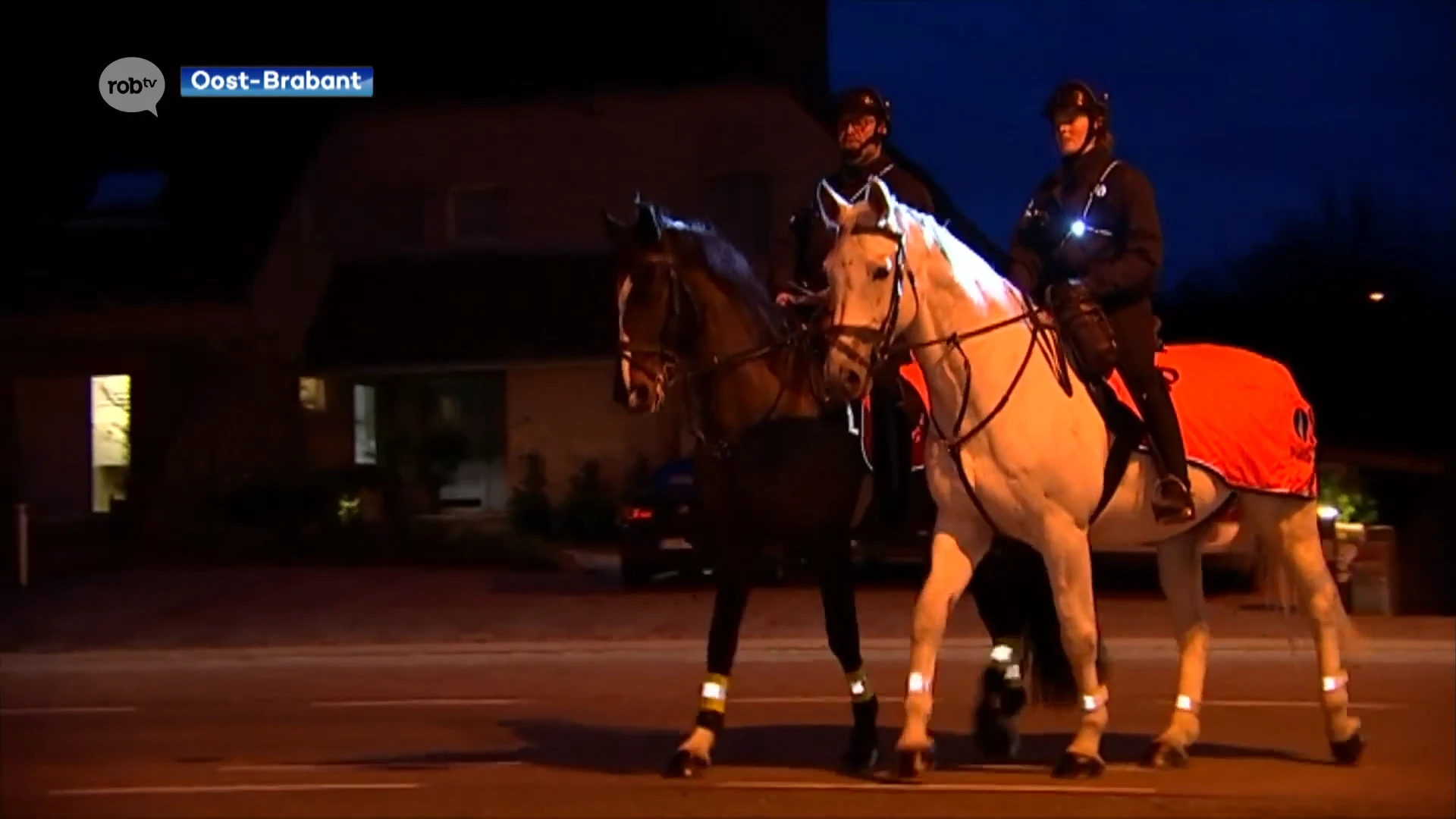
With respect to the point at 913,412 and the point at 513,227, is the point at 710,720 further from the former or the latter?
the point at 513,227

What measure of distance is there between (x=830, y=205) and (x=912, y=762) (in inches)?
100

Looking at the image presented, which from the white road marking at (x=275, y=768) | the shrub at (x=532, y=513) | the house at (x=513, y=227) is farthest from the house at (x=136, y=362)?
the white road marking at (x=275, y=768)

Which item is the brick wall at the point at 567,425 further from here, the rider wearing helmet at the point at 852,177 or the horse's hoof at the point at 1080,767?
the horse's hoof at the point at 1080,767

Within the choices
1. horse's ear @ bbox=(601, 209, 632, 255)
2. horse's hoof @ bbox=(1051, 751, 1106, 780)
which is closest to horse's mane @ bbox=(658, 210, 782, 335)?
horse's ear @ bbox=(601, 209, 632, 255)

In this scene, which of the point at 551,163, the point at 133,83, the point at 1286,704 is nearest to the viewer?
the point at 1286,704

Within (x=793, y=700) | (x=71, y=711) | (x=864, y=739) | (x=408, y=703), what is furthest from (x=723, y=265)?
(x=71, y=711)

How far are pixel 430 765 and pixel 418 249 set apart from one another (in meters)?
20.9

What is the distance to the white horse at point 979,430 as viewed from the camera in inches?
317

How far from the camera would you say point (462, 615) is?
59.4ft

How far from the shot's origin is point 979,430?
325 inches

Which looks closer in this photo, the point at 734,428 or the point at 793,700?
the point at 734,428

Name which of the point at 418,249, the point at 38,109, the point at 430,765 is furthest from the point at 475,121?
the point at 430,765

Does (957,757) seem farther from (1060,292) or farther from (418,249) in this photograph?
(418,249)

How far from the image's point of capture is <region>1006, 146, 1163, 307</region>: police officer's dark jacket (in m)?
8.55
